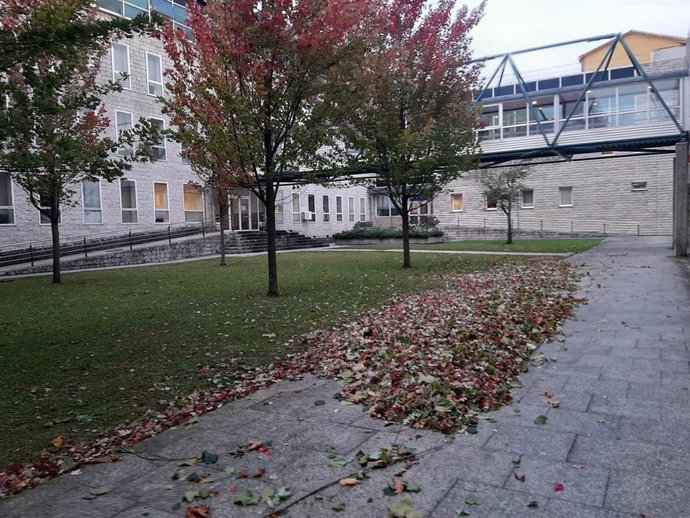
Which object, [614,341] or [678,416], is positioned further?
[614,341]

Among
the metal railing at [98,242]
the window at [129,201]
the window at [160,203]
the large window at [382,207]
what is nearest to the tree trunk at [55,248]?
the metal railing at [98,242]

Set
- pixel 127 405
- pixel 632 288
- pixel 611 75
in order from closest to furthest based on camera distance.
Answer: pixel 127 405
pixel 632 288
pixel 611 75

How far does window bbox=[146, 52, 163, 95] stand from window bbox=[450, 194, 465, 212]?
2158 centimetres

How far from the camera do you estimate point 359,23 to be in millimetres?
11133

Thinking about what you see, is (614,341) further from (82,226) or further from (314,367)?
(82,226)

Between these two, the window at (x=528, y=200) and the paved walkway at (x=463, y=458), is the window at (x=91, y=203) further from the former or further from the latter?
the window at (x=528, y=200)

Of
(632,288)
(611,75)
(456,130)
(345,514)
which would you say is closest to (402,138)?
(456,130)

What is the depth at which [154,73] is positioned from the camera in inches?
1123

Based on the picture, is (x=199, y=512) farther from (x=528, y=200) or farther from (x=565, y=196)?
(x=528, y=200)

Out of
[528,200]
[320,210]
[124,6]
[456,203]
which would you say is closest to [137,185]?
[124,6]

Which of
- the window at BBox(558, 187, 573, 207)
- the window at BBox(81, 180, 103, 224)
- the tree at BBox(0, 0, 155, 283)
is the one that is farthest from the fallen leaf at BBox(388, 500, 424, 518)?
the window at BBox(558, 187, 573, 207)

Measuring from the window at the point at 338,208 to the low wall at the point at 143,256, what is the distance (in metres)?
15.5

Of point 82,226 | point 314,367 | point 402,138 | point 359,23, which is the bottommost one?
point 314,367

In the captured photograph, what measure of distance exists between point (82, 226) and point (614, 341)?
23884mm
